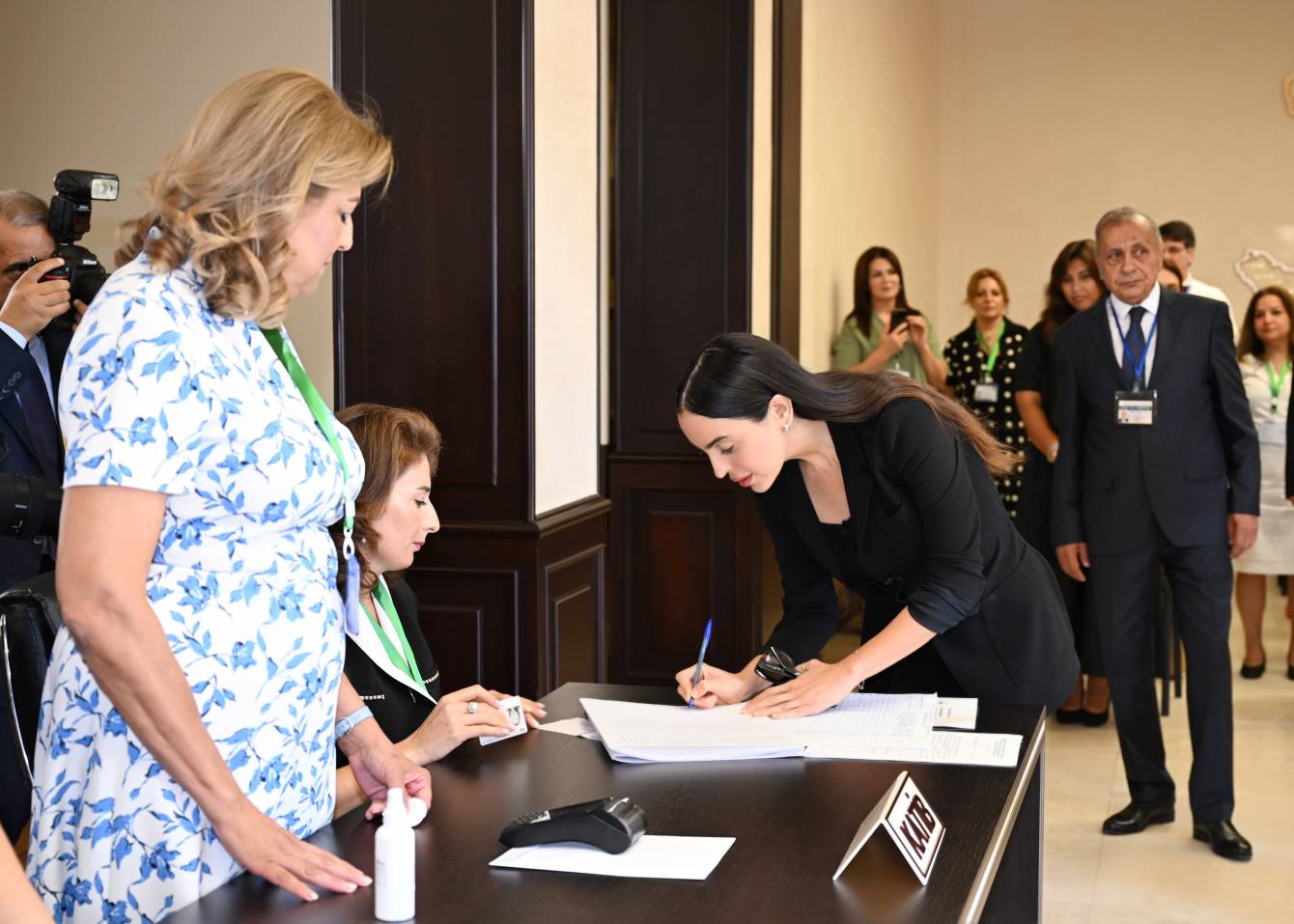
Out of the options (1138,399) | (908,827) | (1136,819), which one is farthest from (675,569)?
(908,827)

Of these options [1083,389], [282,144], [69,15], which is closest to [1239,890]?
[1083,389]

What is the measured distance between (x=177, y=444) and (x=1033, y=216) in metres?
8.98

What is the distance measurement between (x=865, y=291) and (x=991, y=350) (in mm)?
699

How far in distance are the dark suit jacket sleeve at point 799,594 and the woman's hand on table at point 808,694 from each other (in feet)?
0.90

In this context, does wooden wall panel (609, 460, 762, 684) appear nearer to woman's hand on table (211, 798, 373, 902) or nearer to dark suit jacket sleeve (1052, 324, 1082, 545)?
dark suit jacket sleeve (1052, 324, 1082, 545)

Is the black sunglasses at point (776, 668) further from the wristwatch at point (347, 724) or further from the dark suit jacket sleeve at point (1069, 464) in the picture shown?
the dark suit jacket sleeve at point (1069, 464)

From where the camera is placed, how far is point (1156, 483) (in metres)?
3.90

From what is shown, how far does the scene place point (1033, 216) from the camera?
9711 mm

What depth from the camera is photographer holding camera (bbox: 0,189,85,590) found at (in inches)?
122

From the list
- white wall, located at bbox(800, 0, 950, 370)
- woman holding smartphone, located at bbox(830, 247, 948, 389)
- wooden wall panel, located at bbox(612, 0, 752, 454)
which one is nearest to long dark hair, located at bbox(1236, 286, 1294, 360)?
woman holding smartphone, located at bbox(830, 247, 948, 389)

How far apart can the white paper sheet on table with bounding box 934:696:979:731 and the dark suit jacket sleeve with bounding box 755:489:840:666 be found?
0.99ft

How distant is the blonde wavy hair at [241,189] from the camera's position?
149cm

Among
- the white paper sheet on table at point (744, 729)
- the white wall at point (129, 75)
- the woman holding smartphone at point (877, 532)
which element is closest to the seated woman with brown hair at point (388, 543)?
the white paper sheet on table at point (744, 729)

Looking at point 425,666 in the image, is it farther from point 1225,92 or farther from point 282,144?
point 1225,92
